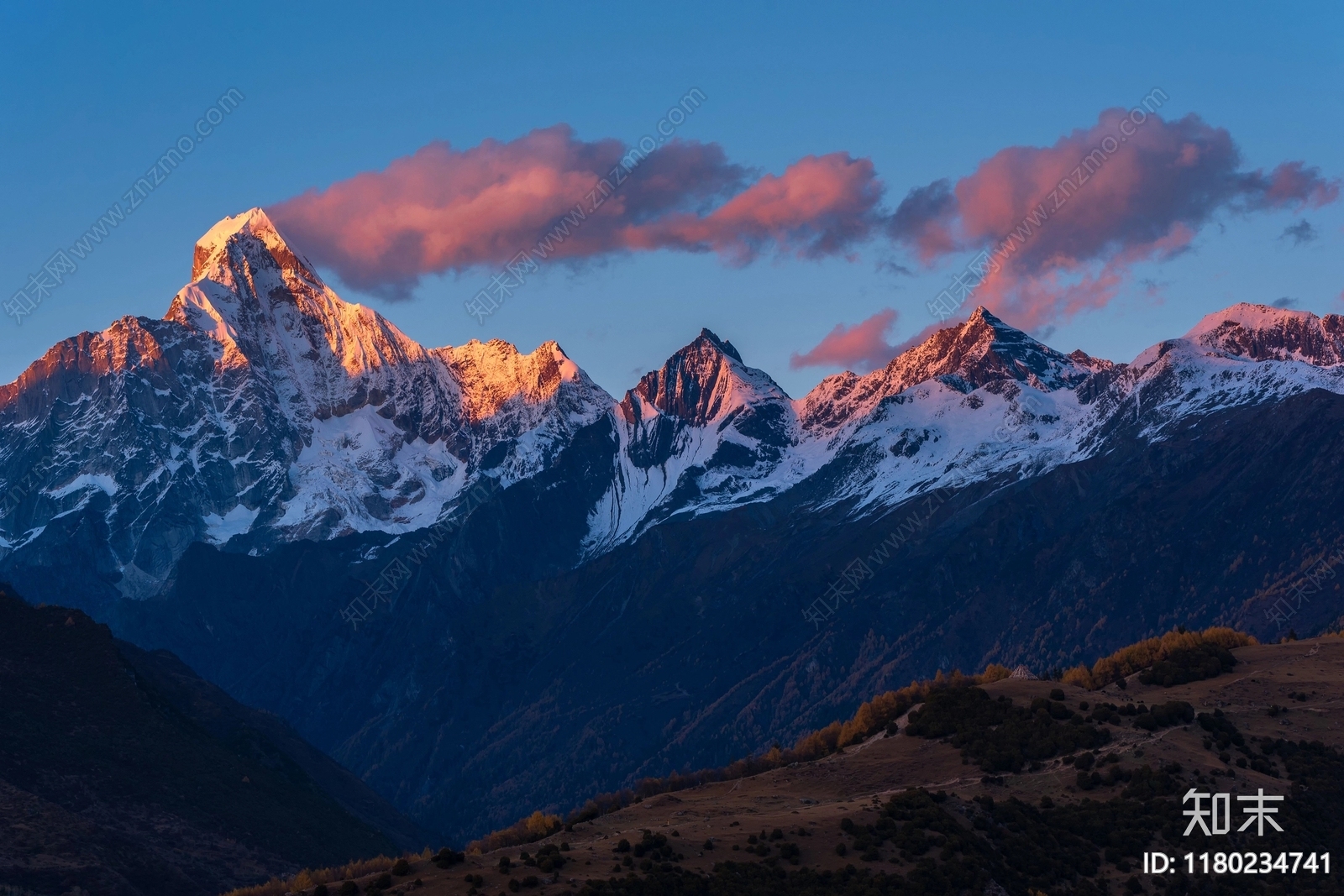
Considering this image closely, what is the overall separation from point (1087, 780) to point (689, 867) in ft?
171

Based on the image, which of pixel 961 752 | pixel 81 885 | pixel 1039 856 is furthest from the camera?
pixel 81 885

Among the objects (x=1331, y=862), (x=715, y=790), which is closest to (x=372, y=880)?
(x=715, y=790)

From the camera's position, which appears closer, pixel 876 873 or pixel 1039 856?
pixel 876 873

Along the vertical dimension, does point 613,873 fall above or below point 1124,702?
below

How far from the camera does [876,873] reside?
140m

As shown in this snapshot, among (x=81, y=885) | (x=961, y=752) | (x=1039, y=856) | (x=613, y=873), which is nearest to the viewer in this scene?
(x=613, y=873)

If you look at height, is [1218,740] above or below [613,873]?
above

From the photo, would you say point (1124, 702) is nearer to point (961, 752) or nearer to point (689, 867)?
point (961, 752)

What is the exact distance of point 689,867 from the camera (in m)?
138

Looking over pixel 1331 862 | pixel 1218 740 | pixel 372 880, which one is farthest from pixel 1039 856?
pixel 372 880

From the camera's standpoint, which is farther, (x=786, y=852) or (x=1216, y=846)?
(x=1216, y=846)

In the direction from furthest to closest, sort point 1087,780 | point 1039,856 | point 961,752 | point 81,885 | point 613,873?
point 81,885 < point 961,752 < point 1087,780 < point 1039,856 < point 613,873

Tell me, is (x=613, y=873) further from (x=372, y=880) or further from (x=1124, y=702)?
(x=1124, y=702)

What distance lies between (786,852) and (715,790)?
45.6 m
